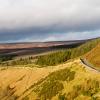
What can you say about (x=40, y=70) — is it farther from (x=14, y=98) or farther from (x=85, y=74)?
(x=85, y=74)

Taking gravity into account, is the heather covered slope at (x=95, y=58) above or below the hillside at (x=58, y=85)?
above

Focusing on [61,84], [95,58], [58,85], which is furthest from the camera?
[95,58]

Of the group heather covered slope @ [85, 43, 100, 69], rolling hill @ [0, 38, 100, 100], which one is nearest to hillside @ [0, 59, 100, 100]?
rolling hill @ [0, 38, 100, 100]

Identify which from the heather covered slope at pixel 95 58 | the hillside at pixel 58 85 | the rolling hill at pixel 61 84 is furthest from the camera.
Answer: the heather covered slope at pixel 95 58

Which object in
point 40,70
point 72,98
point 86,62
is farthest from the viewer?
point 40,70

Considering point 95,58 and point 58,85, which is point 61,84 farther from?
point 95,58

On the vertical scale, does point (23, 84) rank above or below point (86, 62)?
below

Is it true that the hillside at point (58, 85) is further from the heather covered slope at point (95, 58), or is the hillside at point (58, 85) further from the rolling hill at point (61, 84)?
the heather covered slope at point (95, 58)

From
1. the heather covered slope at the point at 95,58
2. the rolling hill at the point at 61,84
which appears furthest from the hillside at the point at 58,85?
the heather covered slope at the point at 95,58

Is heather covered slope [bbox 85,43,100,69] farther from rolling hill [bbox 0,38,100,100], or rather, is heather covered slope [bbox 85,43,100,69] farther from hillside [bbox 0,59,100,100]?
hillside [bbox 0,59,100,100]

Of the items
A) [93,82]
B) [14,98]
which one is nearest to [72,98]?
[93,82]

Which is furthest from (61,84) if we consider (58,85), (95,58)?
(95,58)
